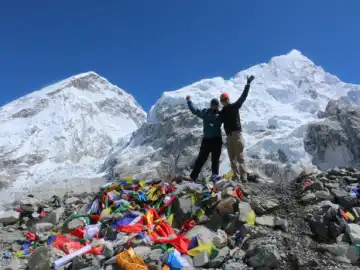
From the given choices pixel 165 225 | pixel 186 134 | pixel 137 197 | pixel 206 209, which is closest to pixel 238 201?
pixel 206 209

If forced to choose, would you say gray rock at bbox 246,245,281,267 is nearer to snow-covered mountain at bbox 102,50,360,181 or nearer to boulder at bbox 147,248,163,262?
boulder at bbox 147,248,163,262

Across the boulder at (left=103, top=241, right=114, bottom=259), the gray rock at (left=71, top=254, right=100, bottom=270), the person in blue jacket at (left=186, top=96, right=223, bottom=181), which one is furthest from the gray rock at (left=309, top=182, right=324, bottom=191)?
the gray rock at (left=71, top=254, right=100, bottom=270)

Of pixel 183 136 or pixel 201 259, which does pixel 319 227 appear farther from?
pixel 183 136

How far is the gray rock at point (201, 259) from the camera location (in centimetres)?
580

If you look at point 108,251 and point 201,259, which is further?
point 108,251

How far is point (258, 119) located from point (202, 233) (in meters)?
137

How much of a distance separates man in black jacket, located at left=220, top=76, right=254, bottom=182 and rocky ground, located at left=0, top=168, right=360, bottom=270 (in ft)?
2.13

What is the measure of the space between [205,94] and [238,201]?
142 metres

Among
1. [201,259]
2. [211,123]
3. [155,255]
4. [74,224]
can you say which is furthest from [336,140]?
[155,255]

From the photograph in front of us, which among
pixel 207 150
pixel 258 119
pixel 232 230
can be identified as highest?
pixel 258 119

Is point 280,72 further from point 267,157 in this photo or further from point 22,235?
point 22,235

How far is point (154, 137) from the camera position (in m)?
154

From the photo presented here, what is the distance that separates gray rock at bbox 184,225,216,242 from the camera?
6.48m

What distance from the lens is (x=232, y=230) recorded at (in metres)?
7.01
